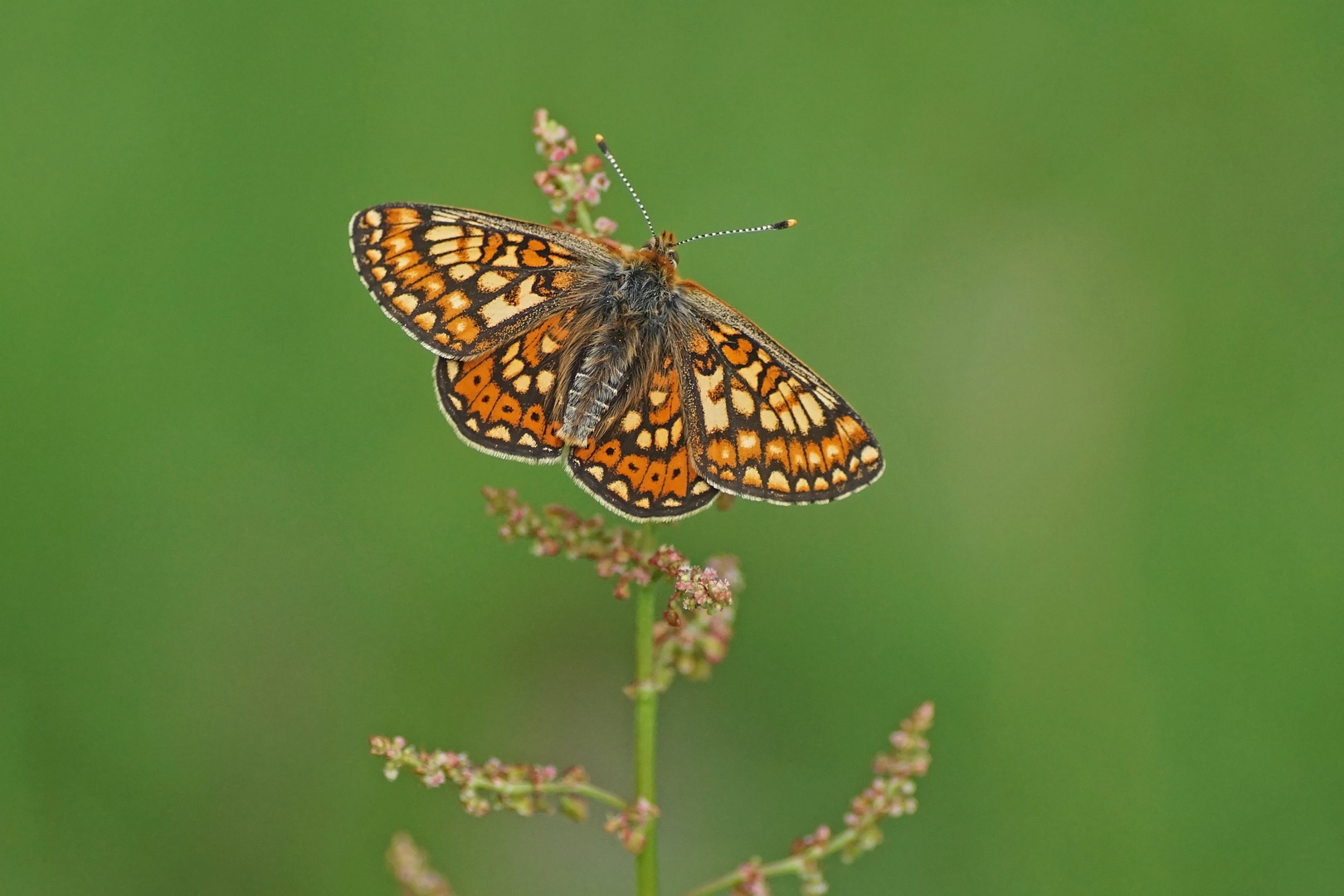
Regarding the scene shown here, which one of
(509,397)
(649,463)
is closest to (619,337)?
(509,397)

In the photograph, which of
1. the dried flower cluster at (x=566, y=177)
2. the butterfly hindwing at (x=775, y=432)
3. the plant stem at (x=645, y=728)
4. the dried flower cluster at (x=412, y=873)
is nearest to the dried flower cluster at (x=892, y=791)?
the plant stem at (x=645, y=728)

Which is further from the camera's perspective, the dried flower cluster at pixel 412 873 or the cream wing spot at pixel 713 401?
the cream wing spot at pixel 713 401

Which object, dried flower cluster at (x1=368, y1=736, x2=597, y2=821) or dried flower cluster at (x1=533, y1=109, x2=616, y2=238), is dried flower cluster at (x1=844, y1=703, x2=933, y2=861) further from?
dried flower cluster at (x1=533, y1=109, x2=616, y2=238)

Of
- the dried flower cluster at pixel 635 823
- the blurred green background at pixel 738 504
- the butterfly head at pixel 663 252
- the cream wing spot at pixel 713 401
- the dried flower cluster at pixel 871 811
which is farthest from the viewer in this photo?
the blurred green background at pixel 738 504

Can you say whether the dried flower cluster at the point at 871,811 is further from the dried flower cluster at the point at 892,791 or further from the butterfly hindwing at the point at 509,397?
the butterfly hindwing at the point at 509,397

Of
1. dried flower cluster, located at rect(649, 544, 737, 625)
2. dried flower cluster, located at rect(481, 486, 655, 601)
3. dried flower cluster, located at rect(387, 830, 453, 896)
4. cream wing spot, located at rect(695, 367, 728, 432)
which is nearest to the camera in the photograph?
dried flower cluster, located at rect(649, 544, 737, 625)

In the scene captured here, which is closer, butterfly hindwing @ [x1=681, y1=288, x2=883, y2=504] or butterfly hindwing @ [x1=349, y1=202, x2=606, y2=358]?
butterfly hindwing @ [x1=681, y1=288, x2=883, y2=504]

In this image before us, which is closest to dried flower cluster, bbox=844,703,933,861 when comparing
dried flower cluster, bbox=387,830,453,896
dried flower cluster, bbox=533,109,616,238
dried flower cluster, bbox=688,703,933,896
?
dried flower cluster, bbox=688,703,933,896
